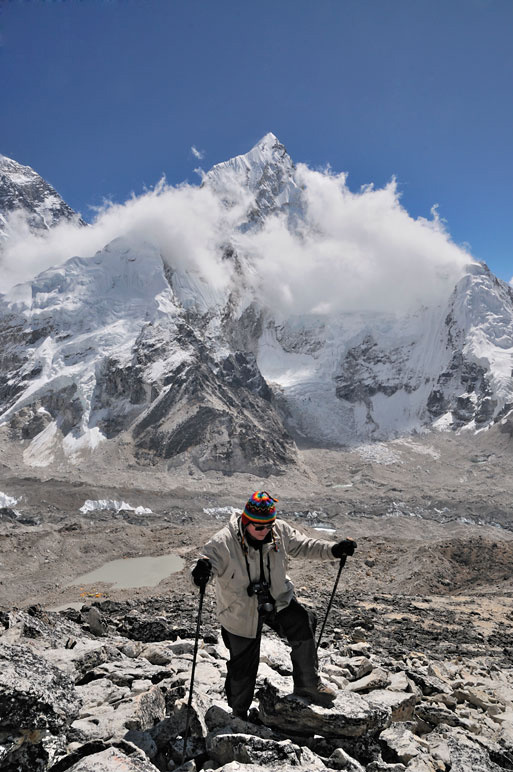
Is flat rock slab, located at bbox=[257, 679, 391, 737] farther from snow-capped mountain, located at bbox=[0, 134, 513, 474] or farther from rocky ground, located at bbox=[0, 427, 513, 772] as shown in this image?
snow-capped mountain, located at bbox=[0, 134, 513, 474]

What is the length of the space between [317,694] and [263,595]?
0.91m

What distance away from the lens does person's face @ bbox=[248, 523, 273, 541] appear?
458 centimetres

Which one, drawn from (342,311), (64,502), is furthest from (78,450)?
(342,311)

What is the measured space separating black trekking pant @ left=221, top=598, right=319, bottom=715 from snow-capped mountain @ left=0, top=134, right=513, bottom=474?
236ft

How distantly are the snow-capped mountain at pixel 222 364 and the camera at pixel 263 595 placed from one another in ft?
237

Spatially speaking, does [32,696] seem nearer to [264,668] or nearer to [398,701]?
[264,668]

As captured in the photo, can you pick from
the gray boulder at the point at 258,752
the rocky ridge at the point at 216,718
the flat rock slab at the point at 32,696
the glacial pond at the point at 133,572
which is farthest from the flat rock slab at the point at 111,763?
the glacial pond at the point at 133,572

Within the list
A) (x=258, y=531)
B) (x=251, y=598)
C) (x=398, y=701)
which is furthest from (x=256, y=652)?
(x=398, y=701)

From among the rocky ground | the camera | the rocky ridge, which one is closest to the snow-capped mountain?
the rocky ground

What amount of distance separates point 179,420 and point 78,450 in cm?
1564

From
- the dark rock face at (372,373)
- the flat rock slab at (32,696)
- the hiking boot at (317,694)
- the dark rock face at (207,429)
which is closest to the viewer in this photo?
the flat rock slab at (32,696)

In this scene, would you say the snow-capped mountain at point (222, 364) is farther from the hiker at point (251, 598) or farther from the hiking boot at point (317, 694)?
the hiking boot at point (317, 694)

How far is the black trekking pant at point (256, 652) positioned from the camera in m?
4.55

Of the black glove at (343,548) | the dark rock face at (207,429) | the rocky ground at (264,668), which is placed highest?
the dark rock face at (207,429)
